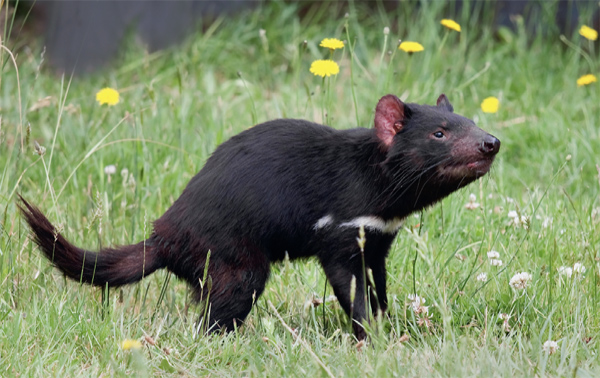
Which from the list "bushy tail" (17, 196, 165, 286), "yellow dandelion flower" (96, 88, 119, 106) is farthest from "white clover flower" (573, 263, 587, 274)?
"yellow dandelion flower" (96, 88, 119, 106)

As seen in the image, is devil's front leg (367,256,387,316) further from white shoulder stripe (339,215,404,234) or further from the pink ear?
the pink ear

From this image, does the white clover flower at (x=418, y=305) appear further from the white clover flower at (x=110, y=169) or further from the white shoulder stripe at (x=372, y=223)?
the white clover flower at (x=110, y=169)

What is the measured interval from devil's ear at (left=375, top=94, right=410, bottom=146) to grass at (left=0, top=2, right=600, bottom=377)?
0.41 m

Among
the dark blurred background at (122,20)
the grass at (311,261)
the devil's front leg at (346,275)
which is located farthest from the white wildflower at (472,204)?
the dark blurred background at (122,20)

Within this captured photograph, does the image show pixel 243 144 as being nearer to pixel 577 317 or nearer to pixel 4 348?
pixel 4 348

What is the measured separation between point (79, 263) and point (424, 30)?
3.55 meters

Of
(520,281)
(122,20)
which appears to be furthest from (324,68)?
(122,20)

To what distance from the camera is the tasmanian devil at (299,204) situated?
2811 millimetres

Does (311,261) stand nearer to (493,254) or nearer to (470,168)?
(493,254)

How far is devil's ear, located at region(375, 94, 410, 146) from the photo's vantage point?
2797 mm

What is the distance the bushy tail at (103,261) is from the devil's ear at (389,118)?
3.14 feet

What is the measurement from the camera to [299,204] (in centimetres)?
289

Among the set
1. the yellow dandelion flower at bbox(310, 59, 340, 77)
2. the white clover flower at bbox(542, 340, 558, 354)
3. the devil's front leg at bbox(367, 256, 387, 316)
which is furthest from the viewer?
the yellow dandelion flower at bbox(310, 59, 340, 77)

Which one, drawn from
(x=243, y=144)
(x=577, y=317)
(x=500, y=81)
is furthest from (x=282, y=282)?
(x=500, y=81)
